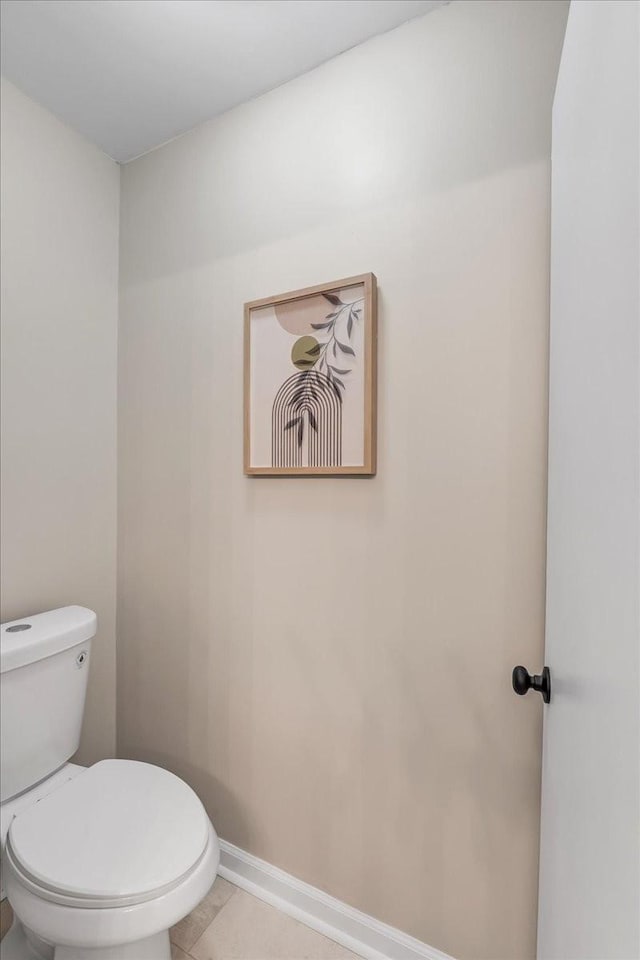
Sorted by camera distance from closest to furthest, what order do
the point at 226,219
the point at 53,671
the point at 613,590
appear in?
1. the point at 613,590
2. the point at 53,671
3. the point at 226,219

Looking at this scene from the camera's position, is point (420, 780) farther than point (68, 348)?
No

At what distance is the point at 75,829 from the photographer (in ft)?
3.40

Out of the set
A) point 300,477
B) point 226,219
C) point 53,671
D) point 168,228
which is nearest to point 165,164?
point 168,228

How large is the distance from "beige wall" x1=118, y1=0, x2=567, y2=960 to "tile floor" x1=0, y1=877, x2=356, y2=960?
129mm

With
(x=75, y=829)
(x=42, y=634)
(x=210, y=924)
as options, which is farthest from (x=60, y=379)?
(x=210, y=924)

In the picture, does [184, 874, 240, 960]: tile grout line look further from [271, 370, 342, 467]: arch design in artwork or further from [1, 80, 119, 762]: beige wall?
[271, 370, 342, 467]: arch design in artwork

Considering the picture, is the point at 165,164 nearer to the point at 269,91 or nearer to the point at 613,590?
the point at 269,91

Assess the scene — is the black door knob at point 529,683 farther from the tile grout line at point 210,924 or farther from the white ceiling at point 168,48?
the white ceiling at point 168,48

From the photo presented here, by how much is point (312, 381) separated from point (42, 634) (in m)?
0.99

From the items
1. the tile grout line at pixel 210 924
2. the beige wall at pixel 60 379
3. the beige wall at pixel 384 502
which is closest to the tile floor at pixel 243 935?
the tile grout line at pixel 210 924

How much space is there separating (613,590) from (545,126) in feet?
3.48

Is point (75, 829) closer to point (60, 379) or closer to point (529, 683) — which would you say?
point (529, 683)

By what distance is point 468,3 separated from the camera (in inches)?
42.6

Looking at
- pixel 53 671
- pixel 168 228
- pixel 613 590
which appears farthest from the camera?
pixel 168 228
